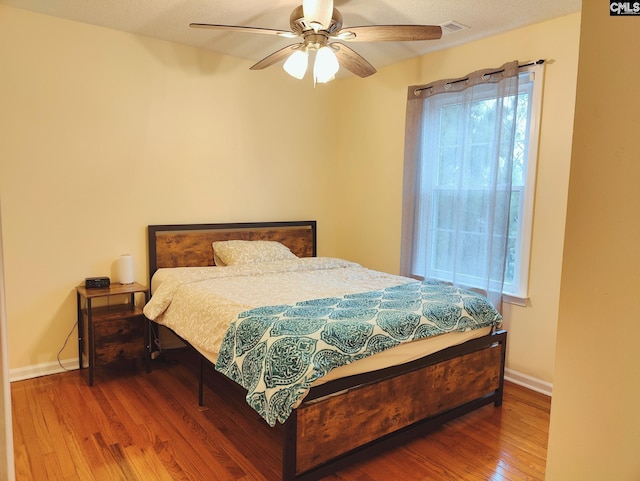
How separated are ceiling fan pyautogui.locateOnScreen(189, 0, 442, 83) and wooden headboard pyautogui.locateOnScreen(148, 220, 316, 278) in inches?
66.0

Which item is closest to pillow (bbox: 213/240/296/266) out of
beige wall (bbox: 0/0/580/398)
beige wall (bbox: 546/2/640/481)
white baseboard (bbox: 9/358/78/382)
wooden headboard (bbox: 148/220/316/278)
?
wooden headboard (bbox: 148/220/316/278)

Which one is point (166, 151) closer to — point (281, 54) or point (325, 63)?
point (281, 54)

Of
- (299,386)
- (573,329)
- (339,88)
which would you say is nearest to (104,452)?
(299,386)

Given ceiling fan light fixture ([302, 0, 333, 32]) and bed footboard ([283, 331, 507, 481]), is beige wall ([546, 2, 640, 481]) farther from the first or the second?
ceiling fan light fixture ([302, 0, 333, 32])

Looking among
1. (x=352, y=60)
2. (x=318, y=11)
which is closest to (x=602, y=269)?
(x=318, y=11)

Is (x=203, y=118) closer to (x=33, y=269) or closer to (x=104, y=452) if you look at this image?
(x=33, y=269)

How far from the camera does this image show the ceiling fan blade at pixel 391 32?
2324 mm

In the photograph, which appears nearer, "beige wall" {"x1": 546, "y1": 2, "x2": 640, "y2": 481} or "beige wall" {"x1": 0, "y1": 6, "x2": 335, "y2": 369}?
"beige wall" {"x1": 546, "y1": 2, "x2": 640, "y2": 481}

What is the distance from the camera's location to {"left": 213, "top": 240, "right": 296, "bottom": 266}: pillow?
12.2 ft

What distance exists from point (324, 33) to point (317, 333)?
5.30 feet

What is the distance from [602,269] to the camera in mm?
811

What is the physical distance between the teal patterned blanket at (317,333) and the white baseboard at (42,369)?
1.74 meters

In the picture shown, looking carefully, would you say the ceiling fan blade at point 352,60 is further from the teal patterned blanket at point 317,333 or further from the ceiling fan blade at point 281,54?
the teal patterned blanket at point 317,333

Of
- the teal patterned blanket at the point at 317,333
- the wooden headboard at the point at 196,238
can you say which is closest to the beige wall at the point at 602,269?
the teal patterned blanket at the point at 317,333
